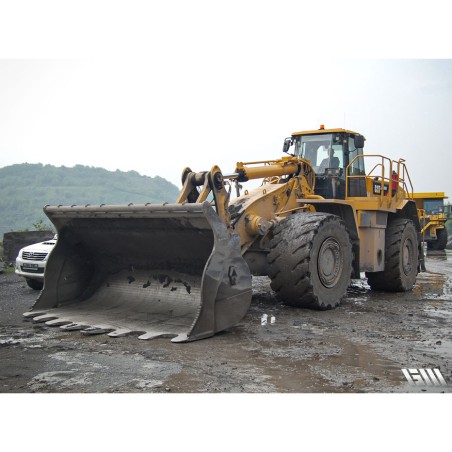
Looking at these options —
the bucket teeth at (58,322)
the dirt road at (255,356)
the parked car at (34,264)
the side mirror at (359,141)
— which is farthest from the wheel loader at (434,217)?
the bucket teeth at (58,322)

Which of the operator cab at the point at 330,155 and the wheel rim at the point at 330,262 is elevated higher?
the operator cab at the point at 330,155

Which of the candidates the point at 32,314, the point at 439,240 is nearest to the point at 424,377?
the point at 32,314

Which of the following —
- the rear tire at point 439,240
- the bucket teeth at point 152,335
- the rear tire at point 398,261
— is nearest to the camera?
the bucket teeth at point 152,335

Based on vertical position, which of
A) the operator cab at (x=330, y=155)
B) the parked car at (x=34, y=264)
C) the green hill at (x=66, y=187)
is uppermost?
the green hill at (x=66, y=187)

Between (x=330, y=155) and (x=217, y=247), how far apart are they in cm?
414

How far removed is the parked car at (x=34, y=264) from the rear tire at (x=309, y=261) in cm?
Answer: 458

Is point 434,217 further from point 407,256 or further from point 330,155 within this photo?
point 330,155

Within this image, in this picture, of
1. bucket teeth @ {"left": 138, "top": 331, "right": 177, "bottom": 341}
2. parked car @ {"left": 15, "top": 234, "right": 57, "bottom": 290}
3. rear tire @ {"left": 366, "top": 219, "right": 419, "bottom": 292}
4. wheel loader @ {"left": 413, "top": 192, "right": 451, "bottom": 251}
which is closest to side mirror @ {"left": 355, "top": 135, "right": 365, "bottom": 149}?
rear tire @ {"left": 366, "top": 219, "right": 419, "bottom": 292}

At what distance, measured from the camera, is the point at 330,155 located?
9359 mm

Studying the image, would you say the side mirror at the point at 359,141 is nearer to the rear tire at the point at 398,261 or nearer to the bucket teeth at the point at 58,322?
the rear tire at the point at 398,261

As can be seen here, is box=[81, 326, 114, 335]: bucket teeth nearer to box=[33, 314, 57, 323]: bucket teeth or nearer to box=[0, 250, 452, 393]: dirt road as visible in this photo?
box=[0, 250, 452, 393]: dirt road

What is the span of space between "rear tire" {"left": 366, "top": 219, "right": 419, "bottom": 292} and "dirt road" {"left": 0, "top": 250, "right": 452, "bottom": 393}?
6.60ft

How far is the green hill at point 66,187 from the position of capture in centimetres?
3797

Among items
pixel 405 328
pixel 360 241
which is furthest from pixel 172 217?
pixel 360 241
